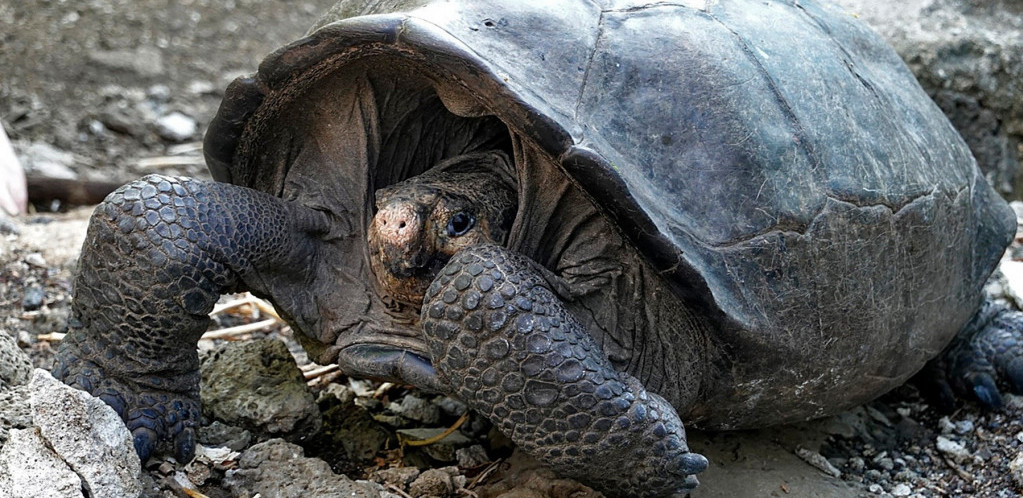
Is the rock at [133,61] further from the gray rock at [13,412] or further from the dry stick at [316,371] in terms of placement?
the gray rock at [13,412]

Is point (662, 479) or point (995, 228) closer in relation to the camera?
point (662, 479)

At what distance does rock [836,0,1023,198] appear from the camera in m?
5.64

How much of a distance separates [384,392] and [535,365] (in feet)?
4.14

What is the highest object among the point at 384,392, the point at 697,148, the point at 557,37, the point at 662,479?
the point at 557,37

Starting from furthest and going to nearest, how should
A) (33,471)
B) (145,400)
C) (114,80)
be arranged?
(114,80)
(145,400)
(33,471)

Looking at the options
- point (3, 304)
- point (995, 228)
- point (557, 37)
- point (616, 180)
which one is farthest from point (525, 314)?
point (3, 304)

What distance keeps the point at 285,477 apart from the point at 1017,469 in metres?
2.13

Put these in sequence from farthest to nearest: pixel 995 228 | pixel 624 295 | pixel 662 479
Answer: pixel 995 228
pixel 624 295
pixel 662 479

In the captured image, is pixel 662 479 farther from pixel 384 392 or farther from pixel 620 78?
pixel 384 392

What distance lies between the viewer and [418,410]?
349cm

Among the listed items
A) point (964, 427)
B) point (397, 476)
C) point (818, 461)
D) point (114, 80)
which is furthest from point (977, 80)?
point (114, 80)

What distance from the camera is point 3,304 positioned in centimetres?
391

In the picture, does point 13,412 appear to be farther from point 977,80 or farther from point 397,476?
point 977,80

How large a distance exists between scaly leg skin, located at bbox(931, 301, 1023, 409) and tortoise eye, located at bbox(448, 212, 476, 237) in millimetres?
1944
